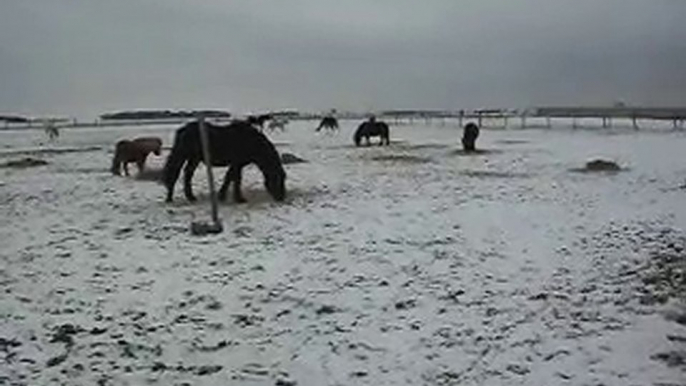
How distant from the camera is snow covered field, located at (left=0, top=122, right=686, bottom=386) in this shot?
22.1 ft

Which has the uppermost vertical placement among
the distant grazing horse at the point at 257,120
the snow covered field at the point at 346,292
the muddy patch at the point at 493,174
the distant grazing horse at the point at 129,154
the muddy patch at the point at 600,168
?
the distant grazing horse at the point at 257,120

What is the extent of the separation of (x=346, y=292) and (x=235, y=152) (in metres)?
7.93

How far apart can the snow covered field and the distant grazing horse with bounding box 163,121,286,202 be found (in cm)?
59

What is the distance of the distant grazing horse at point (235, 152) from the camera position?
16172mm

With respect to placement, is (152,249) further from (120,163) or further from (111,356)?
(120,163)

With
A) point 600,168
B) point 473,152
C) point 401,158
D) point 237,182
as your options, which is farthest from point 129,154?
point 473,152

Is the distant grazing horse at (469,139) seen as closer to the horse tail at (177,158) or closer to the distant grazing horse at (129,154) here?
the distant grazing horse at (129,154)

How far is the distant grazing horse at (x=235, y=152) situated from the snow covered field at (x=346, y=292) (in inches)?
23.3

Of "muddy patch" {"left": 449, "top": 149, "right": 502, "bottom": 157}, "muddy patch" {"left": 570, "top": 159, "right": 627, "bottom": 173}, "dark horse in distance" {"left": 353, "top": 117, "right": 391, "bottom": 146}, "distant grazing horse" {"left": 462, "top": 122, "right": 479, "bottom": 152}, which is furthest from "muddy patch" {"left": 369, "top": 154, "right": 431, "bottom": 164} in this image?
"dark horse in distance" {"left": 353, "top": 117, "right": 391, "bottom": 146}

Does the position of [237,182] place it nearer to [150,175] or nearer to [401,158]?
[150,175]

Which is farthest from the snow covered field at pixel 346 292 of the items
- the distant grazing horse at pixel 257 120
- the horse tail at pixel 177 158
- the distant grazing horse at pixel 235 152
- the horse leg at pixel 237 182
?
the distant grazing horse at pixel 257 120

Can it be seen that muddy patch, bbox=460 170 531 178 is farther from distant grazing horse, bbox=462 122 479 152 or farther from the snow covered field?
distant grazing horse, bbox=462 122 479 152

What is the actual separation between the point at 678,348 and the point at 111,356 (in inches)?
208

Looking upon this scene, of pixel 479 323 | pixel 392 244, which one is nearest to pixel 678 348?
pixel 479 323
